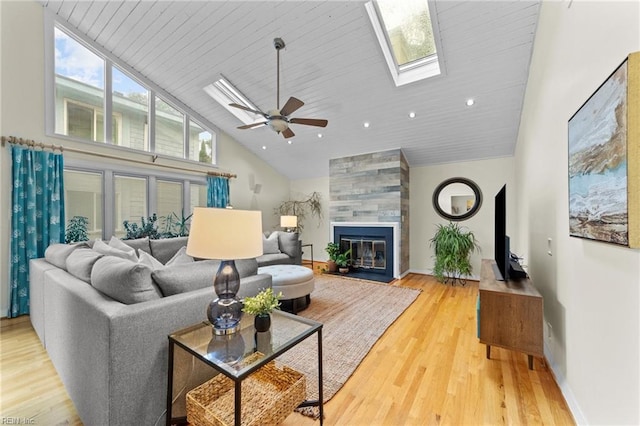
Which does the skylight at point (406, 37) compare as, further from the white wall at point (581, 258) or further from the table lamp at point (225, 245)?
the table lamp at point (225, 245)

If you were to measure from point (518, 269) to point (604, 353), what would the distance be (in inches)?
48.9

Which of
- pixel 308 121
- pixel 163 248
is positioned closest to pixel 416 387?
pixel 308 121

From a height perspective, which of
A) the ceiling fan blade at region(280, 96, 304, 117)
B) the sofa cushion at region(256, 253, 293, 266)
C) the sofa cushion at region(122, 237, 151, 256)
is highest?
the ceiling fan blade at region(280, 96, 304, 117)

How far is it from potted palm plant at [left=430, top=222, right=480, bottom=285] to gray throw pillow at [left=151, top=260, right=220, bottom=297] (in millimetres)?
3976

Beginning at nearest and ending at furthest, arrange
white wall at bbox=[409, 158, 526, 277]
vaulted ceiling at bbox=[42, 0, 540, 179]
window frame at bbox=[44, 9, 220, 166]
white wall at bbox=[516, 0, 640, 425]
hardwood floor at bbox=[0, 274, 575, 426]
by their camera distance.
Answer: white wall at bbox=[516, 0, 640, 425], hardwood floor at bbox=[0, 274, 575, 426], vaulted ceiling at bbox=[42, 0, 540, 179], window frame at bbox=[44, 9, 220, 166], white wall at bbox=[409, 158, 526, 277]

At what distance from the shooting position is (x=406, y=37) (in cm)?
303

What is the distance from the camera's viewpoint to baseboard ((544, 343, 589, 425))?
143 cm

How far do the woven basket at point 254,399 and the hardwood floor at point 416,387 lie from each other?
0.23 metres

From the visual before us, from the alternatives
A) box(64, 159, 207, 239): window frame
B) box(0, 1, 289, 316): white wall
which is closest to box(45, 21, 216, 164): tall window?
box(0, 1, 289, 316): white wall

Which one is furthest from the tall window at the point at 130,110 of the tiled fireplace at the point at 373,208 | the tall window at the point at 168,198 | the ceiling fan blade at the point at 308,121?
the tiled fireplace at the point at 373,208

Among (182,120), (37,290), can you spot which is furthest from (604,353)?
(182,120)

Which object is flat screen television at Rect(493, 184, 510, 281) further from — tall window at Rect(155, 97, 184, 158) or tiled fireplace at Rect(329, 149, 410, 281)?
tall window at Rect(155, 97, 184, 158)

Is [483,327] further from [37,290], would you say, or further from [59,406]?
[37,290]

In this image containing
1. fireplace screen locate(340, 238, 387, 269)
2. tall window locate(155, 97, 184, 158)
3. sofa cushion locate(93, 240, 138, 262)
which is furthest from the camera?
fireplace screen locate(340, 238, 387, 269)
